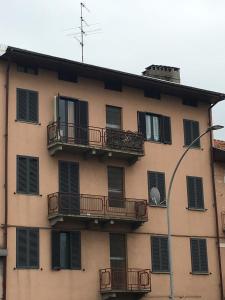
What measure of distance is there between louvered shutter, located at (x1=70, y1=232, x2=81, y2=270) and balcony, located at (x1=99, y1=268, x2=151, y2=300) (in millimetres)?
1261

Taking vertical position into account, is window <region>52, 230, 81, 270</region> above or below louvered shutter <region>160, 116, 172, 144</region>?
below

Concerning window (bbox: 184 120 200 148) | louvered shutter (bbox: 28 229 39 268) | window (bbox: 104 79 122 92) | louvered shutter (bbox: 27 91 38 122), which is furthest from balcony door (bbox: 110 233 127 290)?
window (bbox: 104 79 122 92)

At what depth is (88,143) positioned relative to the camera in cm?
3114

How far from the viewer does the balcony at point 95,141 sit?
3028 centimetres

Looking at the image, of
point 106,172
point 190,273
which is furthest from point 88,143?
point 190,273

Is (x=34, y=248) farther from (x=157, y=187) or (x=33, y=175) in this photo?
(x=157, y=187)

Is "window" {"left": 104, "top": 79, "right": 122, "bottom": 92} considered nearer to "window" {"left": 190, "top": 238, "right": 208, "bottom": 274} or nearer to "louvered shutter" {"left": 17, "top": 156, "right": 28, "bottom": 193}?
"louvered shutter" {"left": 17, "top": 156, "right": 28, "bottom": 193}

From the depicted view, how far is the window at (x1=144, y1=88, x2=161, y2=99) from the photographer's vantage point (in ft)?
115

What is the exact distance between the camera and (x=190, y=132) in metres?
36.1

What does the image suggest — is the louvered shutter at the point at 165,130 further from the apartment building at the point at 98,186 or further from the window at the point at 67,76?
the window at the point at 67,76

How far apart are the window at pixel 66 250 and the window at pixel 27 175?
2.16 m

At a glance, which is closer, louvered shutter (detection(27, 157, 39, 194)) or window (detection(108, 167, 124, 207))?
louvered shutter (detection(27, 157, 39, 194))

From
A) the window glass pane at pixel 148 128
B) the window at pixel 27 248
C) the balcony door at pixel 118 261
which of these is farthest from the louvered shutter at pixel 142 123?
the window at pixel 27 248

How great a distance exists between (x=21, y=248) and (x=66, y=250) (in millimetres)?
2305
